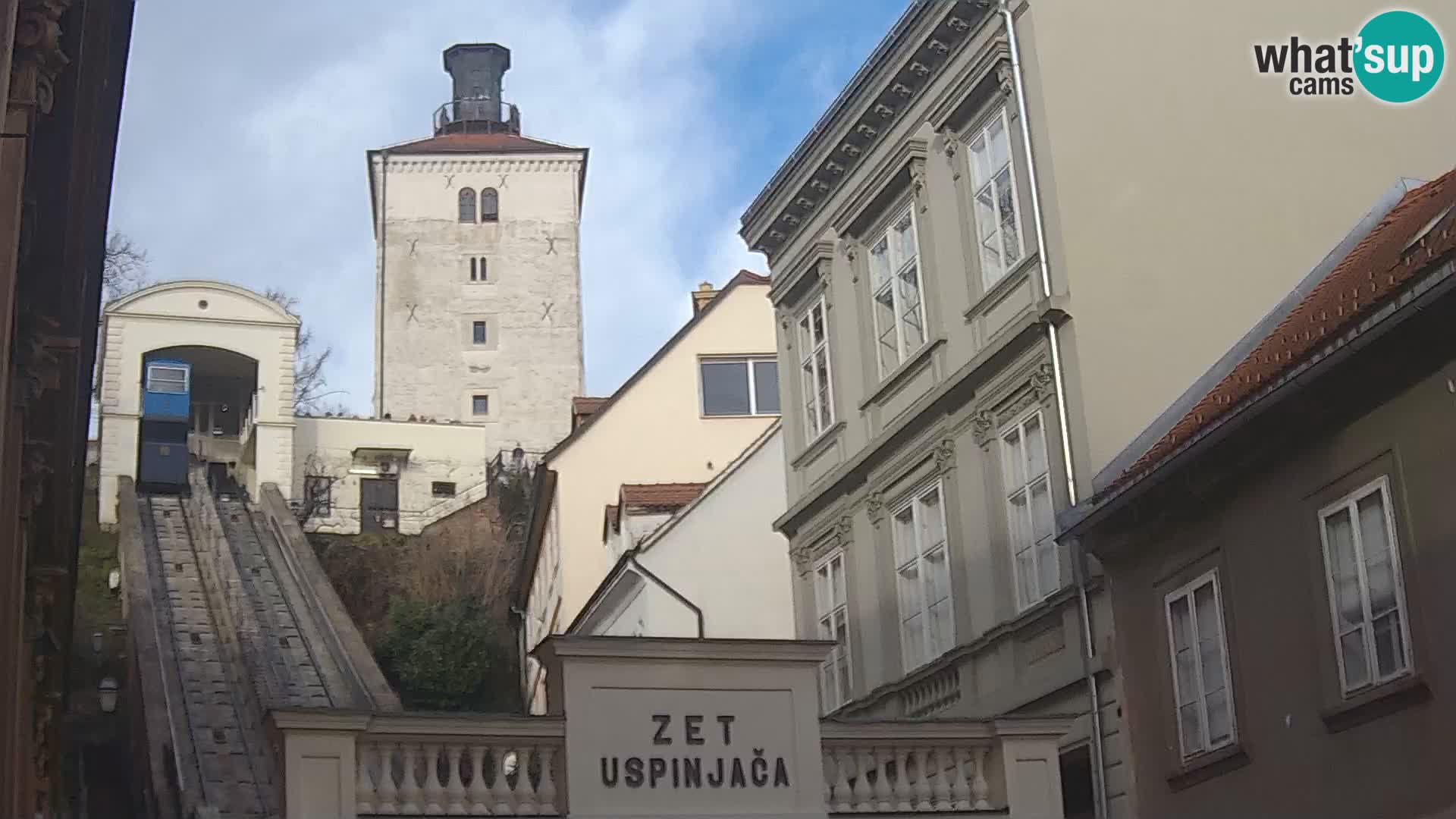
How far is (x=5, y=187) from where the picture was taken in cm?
1141

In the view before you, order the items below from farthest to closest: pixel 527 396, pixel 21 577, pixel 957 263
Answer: pixel 527 396 < pixel 957 263 < pixel 21 577

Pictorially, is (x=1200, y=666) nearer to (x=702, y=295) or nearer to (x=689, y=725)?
(x=689, y=725)

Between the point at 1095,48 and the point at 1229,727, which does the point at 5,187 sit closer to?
the point at 1229,727

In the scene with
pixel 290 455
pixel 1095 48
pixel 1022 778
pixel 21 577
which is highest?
pixel 290 455

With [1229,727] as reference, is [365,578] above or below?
above

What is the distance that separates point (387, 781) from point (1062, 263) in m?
8.40

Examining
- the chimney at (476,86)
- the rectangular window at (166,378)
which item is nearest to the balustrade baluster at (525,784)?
the rectangular window at (166,378)

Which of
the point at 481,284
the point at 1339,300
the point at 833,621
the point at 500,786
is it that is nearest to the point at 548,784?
the point at 500,786

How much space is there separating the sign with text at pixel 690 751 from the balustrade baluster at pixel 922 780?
101cm

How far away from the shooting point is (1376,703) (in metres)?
14.3

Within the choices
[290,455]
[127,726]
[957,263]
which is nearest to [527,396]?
[290,455]

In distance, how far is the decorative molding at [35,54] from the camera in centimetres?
1164

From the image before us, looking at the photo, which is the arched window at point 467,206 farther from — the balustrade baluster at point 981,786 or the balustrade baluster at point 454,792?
the balustrade baluster at point 454,792

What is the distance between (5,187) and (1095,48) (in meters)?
11.7
